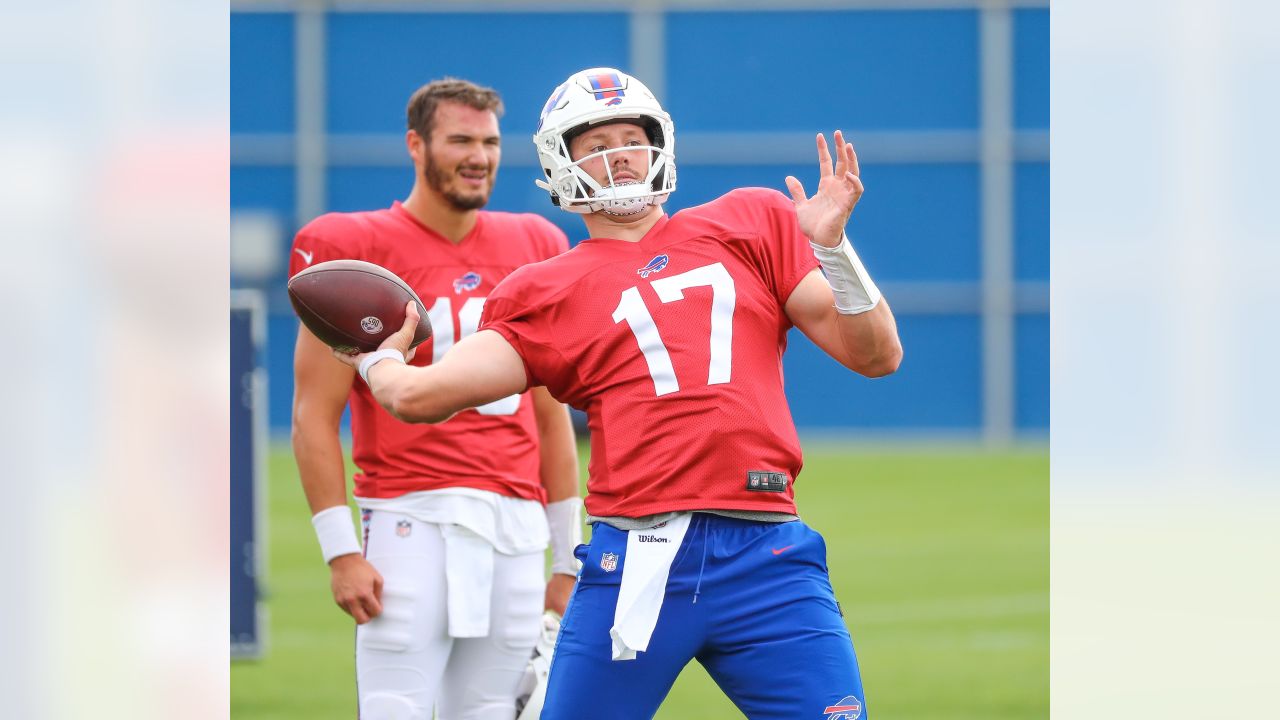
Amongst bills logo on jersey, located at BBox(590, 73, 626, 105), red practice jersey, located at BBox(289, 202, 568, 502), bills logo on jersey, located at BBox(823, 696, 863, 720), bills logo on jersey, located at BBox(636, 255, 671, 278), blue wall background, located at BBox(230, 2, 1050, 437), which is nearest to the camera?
bills logo on jersey, located at BBox(823, 696, 863, 720)

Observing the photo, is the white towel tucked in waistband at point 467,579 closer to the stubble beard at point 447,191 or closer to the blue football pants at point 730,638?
the stubble beard at point 447,191

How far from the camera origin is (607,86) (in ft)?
11.8

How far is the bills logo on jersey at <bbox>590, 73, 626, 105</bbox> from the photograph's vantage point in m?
3.56

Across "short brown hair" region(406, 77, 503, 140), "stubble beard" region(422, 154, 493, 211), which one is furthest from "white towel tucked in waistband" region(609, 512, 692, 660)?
"short brown hair" region(406, 77, 503, 140)

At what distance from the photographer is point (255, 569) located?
737cm

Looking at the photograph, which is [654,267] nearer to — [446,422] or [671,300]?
[671,300]

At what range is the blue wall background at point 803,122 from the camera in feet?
74.5

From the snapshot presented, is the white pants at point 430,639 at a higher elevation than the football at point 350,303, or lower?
lower

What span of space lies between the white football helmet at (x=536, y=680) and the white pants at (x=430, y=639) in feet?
0.07

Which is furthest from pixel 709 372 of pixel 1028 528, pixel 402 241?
pixel 1028 528

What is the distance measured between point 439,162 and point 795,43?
18.9 metres

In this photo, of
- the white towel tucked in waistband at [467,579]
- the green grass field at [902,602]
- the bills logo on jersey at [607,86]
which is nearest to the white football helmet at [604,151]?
the bills logo on jersey at [607,86]

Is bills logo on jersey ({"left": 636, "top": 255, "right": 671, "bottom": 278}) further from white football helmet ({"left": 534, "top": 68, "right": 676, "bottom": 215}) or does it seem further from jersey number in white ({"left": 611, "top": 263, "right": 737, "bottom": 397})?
white football helmet ({"left": 534, "top": 68, "right": 676, "bottom": 215})
